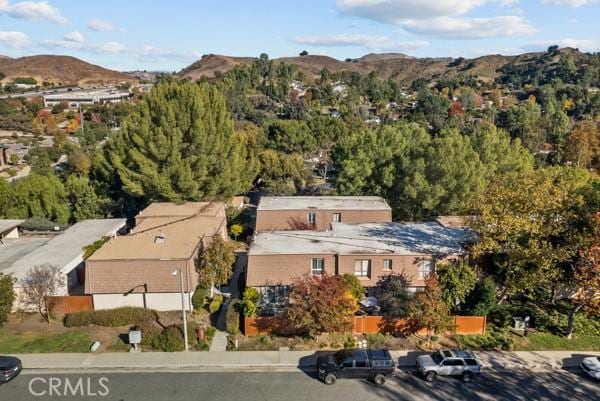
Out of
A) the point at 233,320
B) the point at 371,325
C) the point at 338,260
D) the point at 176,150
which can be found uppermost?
the point at 176,150

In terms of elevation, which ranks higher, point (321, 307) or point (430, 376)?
point (321, 307)

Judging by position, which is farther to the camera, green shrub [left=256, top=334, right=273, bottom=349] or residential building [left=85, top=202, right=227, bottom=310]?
residential building [left=85, top=202, right=227, bottom=310]

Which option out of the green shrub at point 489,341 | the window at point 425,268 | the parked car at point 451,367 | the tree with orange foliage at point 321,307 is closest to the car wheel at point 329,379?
the tree with orange foliage at point 321,307

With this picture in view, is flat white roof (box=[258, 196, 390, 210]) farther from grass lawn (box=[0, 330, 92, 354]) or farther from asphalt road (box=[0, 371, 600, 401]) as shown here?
asphalt road (box=[0, 371, 600, 401])

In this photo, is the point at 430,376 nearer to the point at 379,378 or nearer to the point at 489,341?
the point at 379,378

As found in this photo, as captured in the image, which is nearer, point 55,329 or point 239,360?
point 239,360

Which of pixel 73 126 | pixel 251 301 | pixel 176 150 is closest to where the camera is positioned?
pixel 251 301

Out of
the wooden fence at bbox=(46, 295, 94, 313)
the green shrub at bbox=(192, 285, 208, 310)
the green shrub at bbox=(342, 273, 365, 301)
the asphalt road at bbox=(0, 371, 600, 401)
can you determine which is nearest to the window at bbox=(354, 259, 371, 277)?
the green shrub at bbox=(342, 273, 365, 301)

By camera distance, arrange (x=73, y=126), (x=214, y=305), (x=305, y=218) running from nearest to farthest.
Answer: (x=214, y=305) → (x=305, y=218) → (x=73, y=126)

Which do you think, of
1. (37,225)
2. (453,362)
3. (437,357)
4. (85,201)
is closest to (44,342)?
(37,225)
